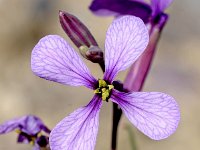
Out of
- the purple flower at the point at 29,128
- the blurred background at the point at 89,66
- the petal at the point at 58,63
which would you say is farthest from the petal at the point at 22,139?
the blurred background at the point at 89,66

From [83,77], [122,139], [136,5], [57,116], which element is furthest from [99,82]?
[57,116]

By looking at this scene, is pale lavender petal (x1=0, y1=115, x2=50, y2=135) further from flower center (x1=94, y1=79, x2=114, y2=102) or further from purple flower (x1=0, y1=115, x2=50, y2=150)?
flower center (x1=94, y1=79, x2=114, y2=102)

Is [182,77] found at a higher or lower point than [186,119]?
higher

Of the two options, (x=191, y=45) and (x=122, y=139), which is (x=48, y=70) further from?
(x=191, y=45)

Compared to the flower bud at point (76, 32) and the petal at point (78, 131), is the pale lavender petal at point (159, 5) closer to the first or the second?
the flower bud at point (76, 32)

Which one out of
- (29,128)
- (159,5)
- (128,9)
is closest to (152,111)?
(29,128)

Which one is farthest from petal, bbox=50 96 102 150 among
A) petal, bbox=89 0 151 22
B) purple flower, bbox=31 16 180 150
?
petal, bbox=89 0 151 22
